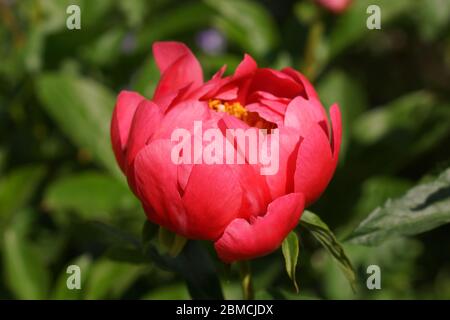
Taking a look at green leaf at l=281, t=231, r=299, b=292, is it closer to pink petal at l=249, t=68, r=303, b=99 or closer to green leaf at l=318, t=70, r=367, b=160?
pink petal at l=249, t=68, r=303, b=99

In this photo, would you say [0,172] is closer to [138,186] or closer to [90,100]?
[90,100]

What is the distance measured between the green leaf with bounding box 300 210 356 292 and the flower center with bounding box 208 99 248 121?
0.13m

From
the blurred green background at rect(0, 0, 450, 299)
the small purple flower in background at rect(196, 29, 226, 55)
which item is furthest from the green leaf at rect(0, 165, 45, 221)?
the small purple flower in background at rect(196, 29, 226, 55)

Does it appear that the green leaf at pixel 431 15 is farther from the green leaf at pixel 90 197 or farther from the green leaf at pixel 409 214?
the green leaf at pixel 409 214

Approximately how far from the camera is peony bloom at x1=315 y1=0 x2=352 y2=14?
1.65 m

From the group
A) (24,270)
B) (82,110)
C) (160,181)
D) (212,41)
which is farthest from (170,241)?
(212,41)

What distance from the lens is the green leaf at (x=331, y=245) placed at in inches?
35.2

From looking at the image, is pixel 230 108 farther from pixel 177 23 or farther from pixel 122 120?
pixel 177 23

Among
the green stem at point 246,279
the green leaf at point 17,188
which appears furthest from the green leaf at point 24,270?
the green stem at point 246,279

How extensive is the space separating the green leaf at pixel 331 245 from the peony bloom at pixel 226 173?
0.03 metres

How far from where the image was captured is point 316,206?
5.22ft

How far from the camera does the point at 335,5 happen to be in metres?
1.66

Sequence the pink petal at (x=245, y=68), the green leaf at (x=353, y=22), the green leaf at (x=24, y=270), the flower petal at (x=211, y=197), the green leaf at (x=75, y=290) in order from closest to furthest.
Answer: the flower petal at (x=211, y=197), the pink petal at (x=245, y=68), the green leaf at (x=75, y=290), the green leaf at (x=24, y=270), the green leaf at (x=353, y=22)

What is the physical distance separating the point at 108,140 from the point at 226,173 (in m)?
0.73
